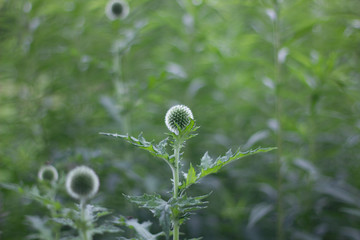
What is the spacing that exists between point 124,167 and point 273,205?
1056 mm

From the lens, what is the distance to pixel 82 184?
1293mm

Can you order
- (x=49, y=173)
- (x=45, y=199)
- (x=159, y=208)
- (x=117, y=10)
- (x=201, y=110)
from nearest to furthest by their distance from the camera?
(x=159, y=208) → (x=45, y=199) → (x=49, y=173) → (x=117, y=10) → (x=201, y=110)

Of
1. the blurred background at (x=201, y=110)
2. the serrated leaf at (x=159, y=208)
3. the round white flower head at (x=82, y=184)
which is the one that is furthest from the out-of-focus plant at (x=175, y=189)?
the blurred background at (x=201, y=110)

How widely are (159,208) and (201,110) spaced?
2095mm

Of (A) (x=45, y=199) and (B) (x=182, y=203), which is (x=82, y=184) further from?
(B) (x=182, y=203)

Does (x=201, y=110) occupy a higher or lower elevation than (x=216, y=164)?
higher

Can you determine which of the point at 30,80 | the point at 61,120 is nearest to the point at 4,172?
the point at 61,120

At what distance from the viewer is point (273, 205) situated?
220cm

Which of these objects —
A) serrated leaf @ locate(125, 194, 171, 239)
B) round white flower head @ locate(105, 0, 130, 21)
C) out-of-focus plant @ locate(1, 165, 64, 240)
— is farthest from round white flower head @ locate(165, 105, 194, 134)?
round white flower head @ locate(105, 0, 130, 21)

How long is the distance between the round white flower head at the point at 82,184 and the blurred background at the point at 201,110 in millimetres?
464

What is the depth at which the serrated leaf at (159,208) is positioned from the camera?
958mm

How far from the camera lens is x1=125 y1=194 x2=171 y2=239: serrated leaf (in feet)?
3.14

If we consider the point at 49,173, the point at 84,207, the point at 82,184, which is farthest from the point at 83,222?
the point at 49,173

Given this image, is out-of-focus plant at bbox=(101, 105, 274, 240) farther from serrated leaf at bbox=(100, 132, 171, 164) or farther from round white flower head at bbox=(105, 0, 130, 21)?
round white flower head at bbox=(105, 0, 130, 21)
